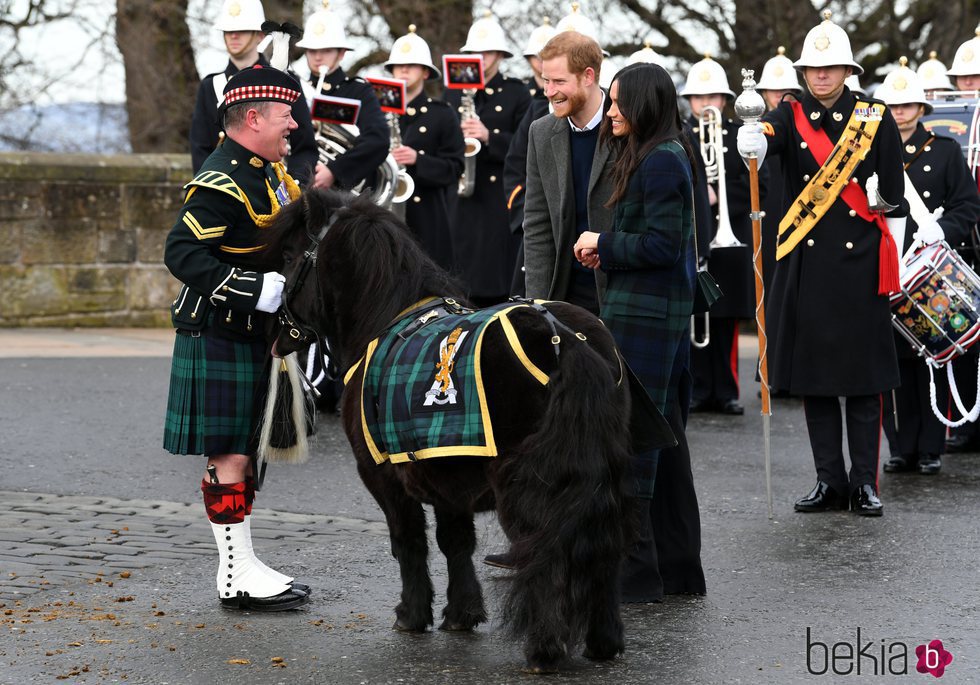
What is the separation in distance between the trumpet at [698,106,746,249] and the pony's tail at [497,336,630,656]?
21.9 ft

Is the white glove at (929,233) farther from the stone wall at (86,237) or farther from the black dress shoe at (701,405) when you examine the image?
the stone wall at (86,237)

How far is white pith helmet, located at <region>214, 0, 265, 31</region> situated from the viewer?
9352mm

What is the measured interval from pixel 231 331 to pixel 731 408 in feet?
19.8

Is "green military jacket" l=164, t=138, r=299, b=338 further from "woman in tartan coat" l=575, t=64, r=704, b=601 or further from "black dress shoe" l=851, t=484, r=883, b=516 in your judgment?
"black dress shoe" l=851, t=484, r=883, b=516

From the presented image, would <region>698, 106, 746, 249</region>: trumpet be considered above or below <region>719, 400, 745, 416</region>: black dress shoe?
above

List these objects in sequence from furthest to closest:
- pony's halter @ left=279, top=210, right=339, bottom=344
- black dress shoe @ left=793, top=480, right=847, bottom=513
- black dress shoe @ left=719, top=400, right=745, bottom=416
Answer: black dress shoe @ left=719, top=400, right=745, bottom=416, black dress shoe @ left=793, top=480, right=847, bottom=513, pony's halter @ left=279, top=210, right=339, bottom=344

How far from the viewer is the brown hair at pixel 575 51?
5.75 metres

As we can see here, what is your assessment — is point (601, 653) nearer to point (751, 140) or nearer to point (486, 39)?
point (751, 140)

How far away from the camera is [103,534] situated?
22.9 ft

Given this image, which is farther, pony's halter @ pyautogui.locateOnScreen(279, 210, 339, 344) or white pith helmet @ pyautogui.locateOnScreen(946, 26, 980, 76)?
white pith helmet @ pyautogui.locateOnScreen(946, 26, 980, 76)

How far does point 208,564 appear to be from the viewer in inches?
254

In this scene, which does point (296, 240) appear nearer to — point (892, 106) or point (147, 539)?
point (147, 539)

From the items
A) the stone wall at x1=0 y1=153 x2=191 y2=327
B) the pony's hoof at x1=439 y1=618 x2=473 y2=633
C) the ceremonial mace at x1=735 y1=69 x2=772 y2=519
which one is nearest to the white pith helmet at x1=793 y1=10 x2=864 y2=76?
the ceremonial mace at x1=735 y1=69 x2=772 y2=519

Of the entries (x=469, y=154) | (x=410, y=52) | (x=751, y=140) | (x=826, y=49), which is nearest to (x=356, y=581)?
(x=751, y=140)
